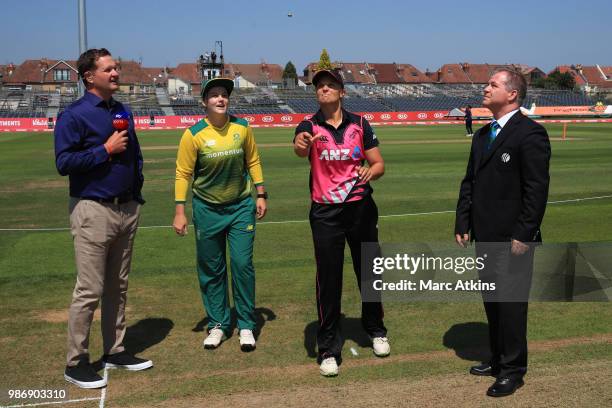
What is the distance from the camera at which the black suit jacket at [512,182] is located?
419 centimetres

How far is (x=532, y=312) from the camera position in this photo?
Result: 6043 mm

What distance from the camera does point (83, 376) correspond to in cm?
459

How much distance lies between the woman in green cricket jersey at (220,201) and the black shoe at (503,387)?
1927 mm

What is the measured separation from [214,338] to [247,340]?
285 mm

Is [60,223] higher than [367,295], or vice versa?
[367,295]

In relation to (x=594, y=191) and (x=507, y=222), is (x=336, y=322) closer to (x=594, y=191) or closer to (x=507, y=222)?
(x=507, y=222)

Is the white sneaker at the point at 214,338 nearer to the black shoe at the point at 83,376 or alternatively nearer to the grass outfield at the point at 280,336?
the grass outfield at the point at 280,336

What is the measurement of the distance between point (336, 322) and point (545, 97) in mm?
84670

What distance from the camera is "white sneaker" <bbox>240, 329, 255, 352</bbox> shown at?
5.27 metres

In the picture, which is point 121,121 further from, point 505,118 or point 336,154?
point 505,118

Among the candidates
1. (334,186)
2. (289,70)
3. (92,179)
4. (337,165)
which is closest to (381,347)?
Result: (334,186)

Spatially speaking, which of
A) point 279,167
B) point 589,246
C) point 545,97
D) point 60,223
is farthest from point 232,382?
point 545,97

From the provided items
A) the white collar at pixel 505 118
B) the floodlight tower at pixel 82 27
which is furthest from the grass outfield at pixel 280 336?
the floodlight tower at pixel 82 27

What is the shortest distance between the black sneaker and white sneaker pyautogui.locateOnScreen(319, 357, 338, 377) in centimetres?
131
